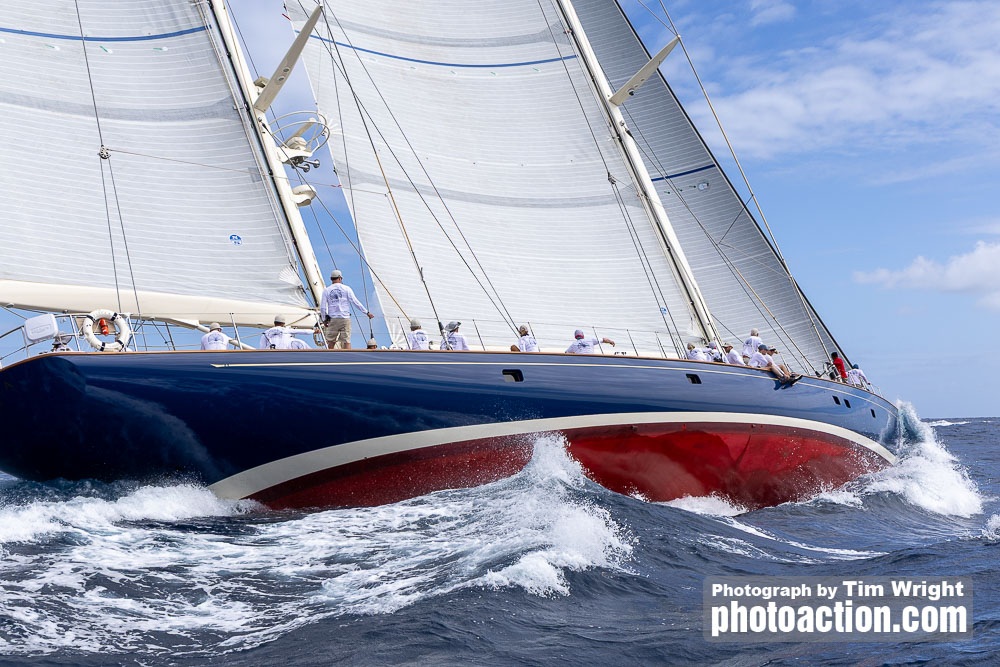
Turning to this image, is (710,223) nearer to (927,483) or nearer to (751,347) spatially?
(751,347)

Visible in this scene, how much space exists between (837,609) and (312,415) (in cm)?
415

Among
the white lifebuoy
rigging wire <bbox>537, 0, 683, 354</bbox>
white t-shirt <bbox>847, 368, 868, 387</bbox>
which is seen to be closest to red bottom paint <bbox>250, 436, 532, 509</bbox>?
the white lifebuoy

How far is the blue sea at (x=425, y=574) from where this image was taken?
4211 millimetres

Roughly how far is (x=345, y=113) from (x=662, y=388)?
6.41 meters

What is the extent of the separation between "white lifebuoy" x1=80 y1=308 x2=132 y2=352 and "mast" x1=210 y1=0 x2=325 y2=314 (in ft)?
5.94

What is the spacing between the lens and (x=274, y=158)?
920 centimetres

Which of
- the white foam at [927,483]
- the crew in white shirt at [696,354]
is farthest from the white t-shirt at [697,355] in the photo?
the white foam at [927,483]

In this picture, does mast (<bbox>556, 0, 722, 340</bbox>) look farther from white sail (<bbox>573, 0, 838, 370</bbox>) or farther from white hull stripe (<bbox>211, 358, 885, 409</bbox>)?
white hull stripe (<bbox>211, 358, 885, 409</bbox>)

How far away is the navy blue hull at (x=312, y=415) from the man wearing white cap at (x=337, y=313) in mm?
884

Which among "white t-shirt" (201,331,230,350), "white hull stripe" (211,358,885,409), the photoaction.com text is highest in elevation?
"white t-shirt" (201,331,230,350)

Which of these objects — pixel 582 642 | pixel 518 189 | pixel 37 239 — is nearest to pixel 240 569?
pixel 582 642

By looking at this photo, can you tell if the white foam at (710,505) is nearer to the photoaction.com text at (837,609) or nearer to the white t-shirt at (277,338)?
the photoaction.com text at (837,609)

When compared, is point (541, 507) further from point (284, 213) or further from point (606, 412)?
point (284, 213)

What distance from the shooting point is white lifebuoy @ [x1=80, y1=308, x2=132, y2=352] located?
290 inches
